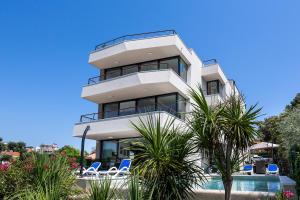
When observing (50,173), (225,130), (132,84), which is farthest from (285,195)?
(132,84)

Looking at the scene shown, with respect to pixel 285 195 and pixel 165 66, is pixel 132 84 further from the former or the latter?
pixel 285 195

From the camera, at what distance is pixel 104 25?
2400cm

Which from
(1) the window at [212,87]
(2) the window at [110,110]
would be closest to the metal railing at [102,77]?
(2) the window at [110,110]

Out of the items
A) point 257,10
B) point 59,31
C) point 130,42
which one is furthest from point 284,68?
point 59,31

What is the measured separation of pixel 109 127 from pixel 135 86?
4.18 metres

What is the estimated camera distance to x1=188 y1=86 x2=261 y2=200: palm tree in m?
9.70

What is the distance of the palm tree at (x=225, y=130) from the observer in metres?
9.70

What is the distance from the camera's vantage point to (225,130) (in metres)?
9.84

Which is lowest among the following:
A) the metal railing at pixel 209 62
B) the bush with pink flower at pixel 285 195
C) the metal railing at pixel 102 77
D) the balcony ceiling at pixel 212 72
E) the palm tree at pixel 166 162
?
the bush with pink flower at pixel 285 195

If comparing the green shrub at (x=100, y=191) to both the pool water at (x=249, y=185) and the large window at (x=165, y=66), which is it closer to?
the pool water at (x=249, y=185)

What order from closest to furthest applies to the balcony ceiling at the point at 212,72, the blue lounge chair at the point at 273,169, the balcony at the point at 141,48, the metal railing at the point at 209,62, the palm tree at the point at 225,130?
the palm tree at the point at 225,130, the blue lounge chair at the point at 273,169, the balcony at the point at 141,48, the balcony ceiling at the point at 212,72, the metal railing at the point at 209,62

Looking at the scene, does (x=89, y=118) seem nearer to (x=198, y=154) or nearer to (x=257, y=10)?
(x=257, y=10)

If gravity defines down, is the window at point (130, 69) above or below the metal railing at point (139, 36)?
below

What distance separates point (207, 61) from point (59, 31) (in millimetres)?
18051
